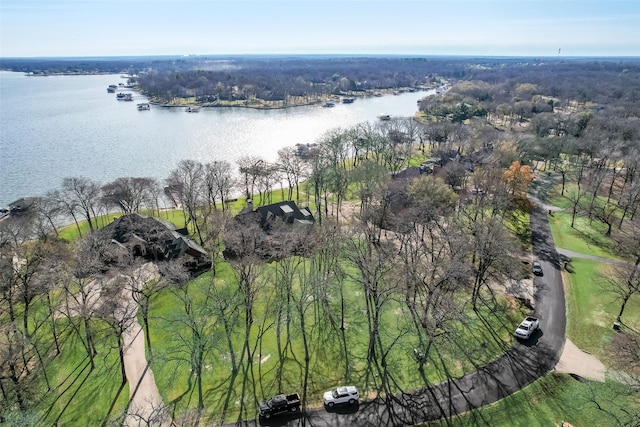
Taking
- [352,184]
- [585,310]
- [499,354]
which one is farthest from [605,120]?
[499,354]

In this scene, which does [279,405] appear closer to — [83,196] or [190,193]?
[190,193]

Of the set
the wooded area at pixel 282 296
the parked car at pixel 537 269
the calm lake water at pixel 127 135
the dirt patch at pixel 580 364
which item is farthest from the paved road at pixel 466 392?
the calm lake water at pixel 127 135

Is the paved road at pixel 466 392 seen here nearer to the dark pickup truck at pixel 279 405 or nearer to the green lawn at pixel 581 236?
the dark pickup truck at pixel 279 405

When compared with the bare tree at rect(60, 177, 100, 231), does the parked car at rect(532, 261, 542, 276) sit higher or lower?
lower

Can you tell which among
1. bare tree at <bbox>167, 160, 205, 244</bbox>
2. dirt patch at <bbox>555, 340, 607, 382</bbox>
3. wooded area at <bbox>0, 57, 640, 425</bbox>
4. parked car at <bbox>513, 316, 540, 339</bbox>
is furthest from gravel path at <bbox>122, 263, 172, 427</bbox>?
dirt patch at <bbox>555, 340, 607, 382</bbox>

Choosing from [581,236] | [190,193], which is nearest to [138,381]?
[190,193]

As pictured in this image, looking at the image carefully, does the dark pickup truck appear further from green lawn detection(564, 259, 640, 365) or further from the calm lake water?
the calm lake water

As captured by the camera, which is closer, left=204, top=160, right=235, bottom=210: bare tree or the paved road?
the paved road

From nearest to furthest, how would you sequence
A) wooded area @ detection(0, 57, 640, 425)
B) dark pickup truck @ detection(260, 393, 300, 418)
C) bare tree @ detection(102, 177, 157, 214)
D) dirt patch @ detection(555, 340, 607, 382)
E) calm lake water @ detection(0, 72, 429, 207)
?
dark pickup truck @ detection(260, 393, 300, 418) → wooded area @ detection(0, 57, 640, 425) → dirt patch @ detection(555, 340, 607, 382) → bare tree @ detection(102, 177, 157, 214) → calm lake water @ detection(0, 72, 429, 207)
